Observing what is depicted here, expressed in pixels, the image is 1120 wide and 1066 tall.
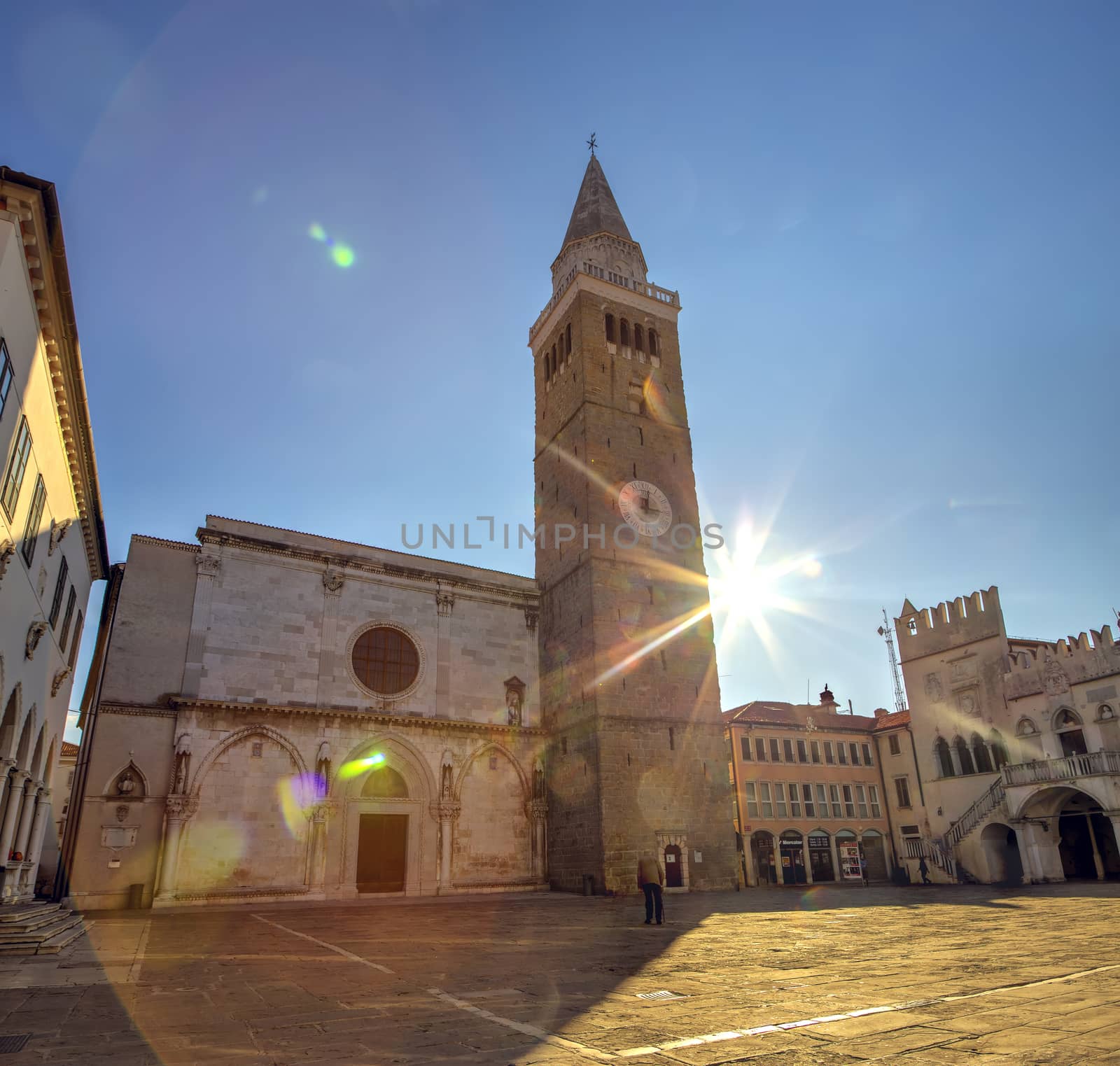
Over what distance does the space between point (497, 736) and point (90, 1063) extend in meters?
24.9

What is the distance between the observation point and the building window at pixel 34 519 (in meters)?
16.8

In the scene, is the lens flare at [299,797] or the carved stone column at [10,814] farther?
the lens flare at [299,797]

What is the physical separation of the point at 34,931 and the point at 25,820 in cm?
971

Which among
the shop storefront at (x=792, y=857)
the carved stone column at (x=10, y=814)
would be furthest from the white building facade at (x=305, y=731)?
the shop storefront at (x=792, y=857)

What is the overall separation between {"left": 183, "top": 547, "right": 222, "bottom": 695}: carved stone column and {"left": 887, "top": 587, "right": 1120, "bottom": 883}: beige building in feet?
101

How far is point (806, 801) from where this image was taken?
4119cm

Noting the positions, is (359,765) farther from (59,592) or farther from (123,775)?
(59,592)

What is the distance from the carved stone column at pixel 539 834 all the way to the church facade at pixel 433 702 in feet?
0.34

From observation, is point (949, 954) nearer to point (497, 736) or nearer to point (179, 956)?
point (179, 956)

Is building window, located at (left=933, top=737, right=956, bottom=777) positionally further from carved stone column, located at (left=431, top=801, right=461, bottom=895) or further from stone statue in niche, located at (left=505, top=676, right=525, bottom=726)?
carved stone column, located at (left=431, top=801, right=461, bottom=895)

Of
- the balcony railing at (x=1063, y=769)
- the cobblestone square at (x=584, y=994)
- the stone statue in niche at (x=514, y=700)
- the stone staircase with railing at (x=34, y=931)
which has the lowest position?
the cobblestone square at (x=584, y=994)

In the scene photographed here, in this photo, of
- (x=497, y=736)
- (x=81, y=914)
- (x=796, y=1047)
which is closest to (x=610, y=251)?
(x=497, y=736)

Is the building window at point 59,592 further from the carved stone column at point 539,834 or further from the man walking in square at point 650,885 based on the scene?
the carved stone column at point 539,834

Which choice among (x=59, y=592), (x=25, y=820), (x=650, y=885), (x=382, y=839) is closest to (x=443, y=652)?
(x=382, y=839)
